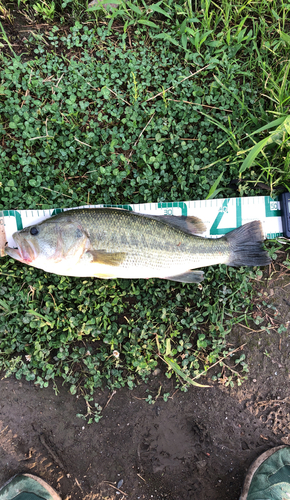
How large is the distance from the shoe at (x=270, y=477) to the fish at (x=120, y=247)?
7.49 feet

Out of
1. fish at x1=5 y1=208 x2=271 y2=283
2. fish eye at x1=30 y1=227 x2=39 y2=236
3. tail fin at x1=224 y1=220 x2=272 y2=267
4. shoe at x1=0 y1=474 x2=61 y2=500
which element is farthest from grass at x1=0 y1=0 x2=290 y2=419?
shoe at x1=0 y1=474 x2=61 y2=500

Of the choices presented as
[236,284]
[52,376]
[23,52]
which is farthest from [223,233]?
[23,52]

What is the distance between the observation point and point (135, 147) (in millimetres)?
3723

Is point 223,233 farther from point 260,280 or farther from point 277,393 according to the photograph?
point 277,393

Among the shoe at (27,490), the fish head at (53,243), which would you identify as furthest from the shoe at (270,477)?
the fish head at (53,243)

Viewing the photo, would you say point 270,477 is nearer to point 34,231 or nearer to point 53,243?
point 53,243

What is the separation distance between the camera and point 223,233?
3746mm

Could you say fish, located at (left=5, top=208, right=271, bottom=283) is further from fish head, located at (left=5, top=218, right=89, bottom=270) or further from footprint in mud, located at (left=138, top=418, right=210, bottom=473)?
footprint in mud, located at (left=138, top=418, right=210, bottom=473)

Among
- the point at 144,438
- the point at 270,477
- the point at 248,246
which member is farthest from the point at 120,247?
the point at 270,477

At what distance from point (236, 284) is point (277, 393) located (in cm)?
144

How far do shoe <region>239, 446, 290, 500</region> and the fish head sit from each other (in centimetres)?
323

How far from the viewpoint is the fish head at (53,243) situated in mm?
3182

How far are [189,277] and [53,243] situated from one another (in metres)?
1.55

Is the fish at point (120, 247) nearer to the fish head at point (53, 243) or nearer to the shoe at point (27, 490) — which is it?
the fish head at point (53, 243)
